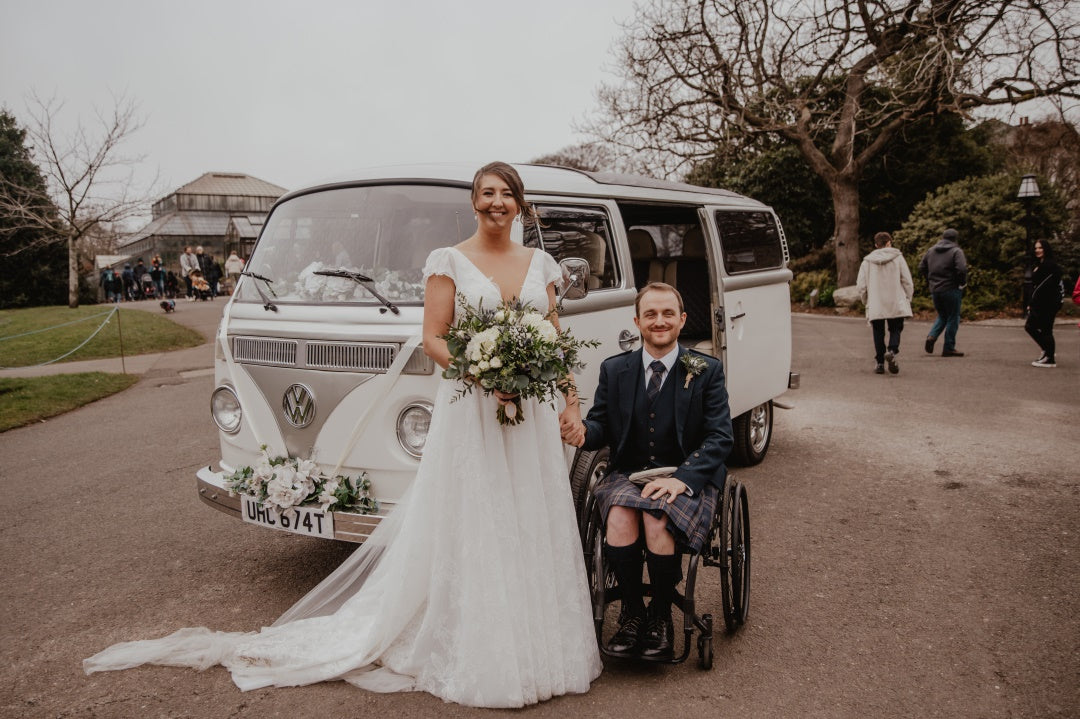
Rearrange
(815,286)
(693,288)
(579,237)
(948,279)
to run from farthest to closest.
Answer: (815,286)
(948,279)
(693,288)
(579,237)

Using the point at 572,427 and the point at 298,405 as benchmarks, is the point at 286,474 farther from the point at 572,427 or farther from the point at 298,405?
the point at 572,427

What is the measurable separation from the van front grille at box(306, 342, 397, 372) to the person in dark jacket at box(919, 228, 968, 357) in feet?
36.6

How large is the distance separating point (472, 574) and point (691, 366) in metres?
1.40

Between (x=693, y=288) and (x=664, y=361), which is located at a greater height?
(x=693, y=288)

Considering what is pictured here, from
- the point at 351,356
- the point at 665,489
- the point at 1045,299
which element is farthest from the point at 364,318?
the point at 1045,299

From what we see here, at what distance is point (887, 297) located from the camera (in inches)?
451

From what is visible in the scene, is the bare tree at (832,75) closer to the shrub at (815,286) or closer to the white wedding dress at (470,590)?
the shrub at (815,286)

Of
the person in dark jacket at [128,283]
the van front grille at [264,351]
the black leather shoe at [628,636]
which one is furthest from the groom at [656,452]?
the person in dark jacket at [128,283]

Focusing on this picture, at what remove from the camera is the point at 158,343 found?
16.8m

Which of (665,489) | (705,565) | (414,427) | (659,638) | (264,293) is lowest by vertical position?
(659,638)

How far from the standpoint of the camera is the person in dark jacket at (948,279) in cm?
1241

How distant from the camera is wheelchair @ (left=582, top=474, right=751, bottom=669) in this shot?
3445 mm

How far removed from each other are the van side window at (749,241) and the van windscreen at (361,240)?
294 centimetres

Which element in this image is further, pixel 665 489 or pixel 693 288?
pixel 693 288
